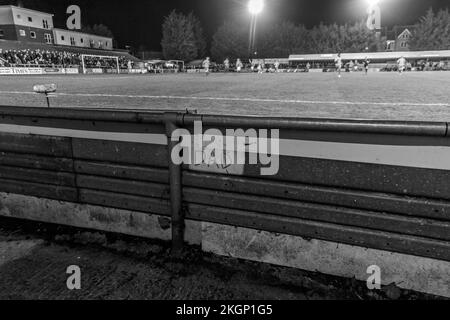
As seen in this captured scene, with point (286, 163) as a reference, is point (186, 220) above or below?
below

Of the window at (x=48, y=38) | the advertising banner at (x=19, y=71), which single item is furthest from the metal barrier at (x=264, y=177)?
the window at (x=48, y=38)

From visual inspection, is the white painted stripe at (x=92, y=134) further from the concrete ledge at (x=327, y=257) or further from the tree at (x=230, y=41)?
the tree at (x=230, y=41)

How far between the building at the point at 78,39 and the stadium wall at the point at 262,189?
84.6 m

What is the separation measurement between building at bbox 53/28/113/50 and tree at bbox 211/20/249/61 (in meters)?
32.8

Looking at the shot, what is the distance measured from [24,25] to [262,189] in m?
80.1

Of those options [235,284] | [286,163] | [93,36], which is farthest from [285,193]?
[93,36]

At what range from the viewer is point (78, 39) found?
272ft

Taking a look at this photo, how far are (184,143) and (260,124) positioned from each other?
71cm

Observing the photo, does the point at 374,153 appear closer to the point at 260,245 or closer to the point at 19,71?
the point at 260,245

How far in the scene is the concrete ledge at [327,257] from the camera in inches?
98.0

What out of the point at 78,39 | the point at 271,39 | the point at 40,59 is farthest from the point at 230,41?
the point at 40,59

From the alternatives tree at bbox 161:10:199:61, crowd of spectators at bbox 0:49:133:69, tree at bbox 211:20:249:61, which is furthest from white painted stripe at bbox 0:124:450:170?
tree at bbox 211:20:249:61
